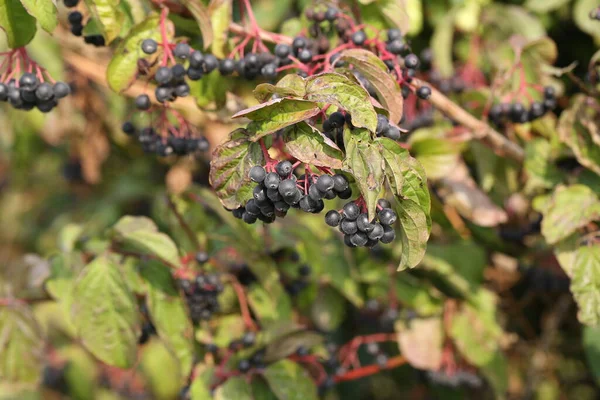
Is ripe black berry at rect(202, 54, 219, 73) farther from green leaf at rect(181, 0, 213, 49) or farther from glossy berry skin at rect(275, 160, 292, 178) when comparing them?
glossy berry skin at rect(275, 160, 292, 178)

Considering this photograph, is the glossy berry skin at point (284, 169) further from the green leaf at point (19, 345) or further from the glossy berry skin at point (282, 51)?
the green leaf at point (19, 345)

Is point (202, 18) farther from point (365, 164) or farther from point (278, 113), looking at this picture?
point (365, 164)

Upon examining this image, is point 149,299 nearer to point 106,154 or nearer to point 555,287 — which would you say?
point 555,287

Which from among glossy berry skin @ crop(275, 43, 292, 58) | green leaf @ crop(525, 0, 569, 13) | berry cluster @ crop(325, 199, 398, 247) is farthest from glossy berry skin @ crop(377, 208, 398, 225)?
green leaf @ crop(525, 0, 569, 13)

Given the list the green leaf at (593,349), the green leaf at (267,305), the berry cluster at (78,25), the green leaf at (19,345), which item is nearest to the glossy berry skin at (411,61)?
the berry cluster at (78,25)

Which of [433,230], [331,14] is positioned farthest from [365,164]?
[433,230]

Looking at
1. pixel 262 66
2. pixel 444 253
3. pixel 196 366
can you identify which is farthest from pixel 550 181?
pixel 196 366
